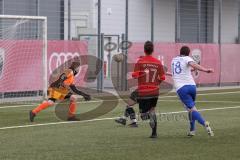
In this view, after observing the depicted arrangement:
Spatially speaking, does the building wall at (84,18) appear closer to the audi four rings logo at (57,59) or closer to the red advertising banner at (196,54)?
the red advertising banner at (196,54)

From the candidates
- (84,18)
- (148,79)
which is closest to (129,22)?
(84,18)

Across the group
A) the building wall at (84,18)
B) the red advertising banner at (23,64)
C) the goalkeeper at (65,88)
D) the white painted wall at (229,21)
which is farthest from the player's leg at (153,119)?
the white painted wall at (229,21)

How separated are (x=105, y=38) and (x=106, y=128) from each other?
56.0 feet

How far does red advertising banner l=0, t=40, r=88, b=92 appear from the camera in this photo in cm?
2431

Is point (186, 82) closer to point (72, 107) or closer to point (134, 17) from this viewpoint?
point (72, 107)

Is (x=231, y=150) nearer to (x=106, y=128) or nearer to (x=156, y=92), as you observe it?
(x=156, y=92)

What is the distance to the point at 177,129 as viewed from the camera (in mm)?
14914

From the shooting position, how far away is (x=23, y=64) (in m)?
25.0

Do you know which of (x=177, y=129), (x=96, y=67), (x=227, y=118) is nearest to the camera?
(x=177, y=129)

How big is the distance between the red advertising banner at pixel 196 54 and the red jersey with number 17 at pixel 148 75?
1684cm

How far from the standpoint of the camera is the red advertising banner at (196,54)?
101 ft

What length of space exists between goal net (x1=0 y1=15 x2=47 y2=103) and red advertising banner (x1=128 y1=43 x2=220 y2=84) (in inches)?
241

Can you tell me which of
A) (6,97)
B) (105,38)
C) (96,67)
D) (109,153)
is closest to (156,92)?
(109,153)

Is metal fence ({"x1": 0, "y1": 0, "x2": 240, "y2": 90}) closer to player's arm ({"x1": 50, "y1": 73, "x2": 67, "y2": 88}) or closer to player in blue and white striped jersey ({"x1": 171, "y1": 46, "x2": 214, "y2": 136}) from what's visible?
player's arm ({"x1": 50, "y1": 73, "x2": 67, "y2": 88})
